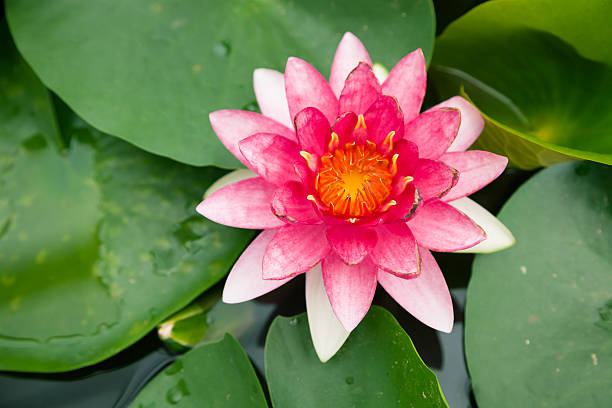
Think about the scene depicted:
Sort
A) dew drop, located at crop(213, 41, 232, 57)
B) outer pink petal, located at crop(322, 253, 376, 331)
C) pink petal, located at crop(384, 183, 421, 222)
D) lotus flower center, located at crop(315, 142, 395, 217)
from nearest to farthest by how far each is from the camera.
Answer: pink petal, located at crop(384, 183, 421, 222)
outer pink petal, located at crop(322, 253, 376, 331)
lotus flower center, located at crop(315, 142, 395, 217)
dew drop, located at crop(213, 41, 232, 57)

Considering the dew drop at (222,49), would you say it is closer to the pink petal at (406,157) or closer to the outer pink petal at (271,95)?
the outer pink petal at (271,95)

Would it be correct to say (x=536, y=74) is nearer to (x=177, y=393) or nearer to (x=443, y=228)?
(x=443, y=228)

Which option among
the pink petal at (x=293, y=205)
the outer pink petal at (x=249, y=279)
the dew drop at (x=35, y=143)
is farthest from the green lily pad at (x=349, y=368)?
the dew drop at (x=35, y=143)

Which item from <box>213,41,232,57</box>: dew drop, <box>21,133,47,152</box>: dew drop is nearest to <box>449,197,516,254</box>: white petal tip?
<box>213,41,232,57</box>: dew drop

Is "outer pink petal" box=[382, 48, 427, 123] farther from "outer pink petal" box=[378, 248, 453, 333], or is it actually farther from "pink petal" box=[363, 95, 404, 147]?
"outer pink petal" box=[378, 248, 453, 333]

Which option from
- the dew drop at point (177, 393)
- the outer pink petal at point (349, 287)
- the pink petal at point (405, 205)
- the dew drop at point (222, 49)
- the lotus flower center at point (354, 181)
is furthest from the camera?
the dew drop at point (222, 49)

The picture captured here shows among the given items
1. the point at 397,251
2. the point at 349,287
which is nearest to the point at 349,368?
the point at 349,287
